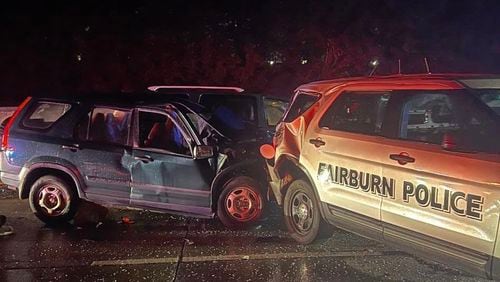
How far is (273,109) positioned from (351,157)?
4236 millimetres

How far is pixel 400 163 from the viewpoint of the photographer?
4867 millimetres

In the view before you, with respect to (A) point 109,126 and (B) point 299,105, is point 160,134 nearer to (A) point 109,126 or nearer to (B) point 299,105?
(A) point 109,126

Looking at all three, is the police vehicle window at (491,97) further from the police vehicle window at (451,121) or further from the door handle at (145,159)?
the door handle at (145,159)

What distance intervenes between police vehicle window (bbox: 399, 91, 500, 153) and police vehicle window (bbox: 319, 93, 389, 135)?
0.90ft

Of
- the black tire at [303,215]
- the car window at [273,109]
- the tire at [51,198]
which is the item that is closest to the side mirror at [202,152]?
the black tire at [303,215]

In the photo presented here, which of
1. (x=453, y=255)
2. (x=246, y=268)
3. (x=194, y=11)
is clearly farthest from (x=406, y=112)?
(x=194, y=11)

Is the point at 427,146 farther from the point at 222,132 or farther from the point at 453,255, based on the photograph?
the point at 222,132

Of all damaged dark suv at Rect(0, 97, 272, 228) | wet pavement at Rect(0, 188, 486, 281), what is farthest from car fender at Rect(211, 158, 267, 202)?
wet pavement at Rect(0, 188, 486, 281)

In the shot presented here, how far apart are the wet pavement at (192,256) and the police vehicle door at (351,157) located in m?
0.48

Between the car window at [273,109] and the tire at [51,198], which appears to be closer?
the tire at [51,198]

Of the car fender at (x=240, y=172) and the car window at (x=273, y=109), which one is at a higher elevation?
the car window at (x=273, y=109)

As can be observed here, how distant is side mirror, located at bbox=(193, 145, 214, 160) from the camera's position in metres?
6.64

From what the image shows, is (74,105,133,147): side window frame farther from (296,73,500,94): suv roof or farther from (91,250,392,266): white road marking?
(296,73,500,94): suv roof

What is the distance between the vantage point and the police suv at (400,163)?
14.2ft
